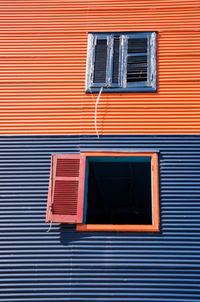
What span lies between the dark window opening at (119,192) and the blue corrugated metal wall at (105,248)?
7.54 feet

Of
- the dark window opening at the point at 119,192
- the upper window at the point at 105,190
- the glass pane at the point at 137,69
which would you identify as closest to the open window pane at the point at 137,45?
the glass pane at the point at 137,69

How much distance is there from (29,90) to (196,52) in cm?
376

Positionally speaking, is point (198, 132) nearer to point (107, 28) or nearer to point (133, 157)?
point (133, 157)

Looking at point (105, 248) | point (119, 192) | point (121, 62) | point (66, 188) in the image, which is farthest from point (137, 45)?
point (119, 192)

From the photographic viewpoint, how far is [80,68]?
28.9 feet

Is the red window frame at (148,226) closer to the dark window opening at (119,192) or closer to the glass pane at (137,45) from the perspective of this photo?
the dark window opening at (119,192)

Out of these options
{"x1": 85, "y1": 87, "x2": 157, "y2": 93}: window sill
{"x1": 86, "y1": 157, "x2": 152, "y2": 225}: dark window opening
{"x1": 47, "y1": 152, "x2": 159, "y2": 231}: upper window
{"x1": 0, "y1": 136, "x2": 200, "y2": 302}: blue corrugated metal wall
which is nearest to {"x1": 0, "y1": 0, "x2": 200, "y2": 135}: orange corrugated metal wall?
{"x1": 85, "y1": 87, "x2": 157, "y2": 93}: window sill

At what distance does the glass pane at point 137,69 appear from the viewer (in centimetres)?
859

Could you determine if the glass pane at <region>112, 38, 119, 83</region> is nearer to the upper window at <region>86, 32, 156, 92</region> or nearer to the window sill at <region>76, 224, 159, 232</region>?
the upper window at <region>86, 32, 156, 92</region>

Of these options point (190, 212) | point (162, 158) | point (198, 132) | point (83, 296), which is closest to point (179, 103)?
point (198, 132)

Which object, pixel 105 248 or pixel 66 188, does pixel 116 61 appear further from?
pixel 105 248

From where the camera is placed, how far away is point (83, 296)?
6.68m

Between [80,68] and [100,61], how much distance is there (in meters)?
0.47

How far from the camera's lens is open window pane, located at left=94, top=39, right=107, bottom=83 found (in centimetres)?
865
